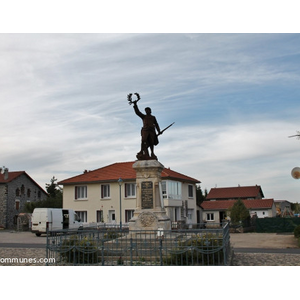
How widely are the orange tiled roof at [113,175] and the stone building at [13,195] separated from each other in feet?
28.4

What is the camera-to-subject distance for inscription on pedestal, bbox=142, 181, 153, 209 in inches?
580

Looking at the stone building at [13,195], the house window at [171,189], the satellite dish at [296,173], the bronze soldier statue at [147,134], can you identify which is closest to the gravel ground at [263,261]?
the satellite dish at [296,173]

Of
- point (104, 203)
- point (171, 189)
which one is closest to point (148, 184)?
point (171, 189)

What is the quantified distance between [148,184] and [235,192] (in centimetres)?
5242

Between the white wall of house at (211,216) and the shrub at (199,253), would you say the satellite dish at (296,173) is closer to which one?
the shrub at (199,253)

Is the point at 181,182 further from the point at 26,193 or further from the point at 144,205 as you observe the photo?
the point at 144,205

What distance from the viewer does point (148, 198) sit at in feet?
48.4

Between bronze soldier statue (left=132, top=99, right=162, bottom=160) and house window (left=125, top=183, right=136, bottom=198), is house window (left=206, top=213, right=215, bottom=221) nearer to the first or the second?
house window (left=125, top=183, right=136, bottom=198)

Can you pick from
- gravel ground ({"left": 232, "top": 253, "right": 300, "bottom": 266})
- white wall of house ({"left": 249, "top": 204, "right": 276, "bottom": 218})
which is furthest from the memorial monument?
white wall of house ({"left": 249, "top": 204, "right": 276, "bottom": 218})

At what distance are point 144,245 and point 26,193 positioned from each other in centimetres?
4101

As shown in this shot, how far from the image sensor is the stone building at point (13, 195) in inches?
1752

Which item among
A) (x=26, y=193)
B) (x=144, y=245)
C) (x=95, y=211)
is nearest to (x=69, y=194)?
(x=95, y=211)

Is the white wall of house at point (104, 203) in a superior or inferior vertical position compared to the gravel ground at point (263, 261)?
superior

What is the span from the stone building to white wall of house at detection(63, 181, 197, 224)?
341 inches
